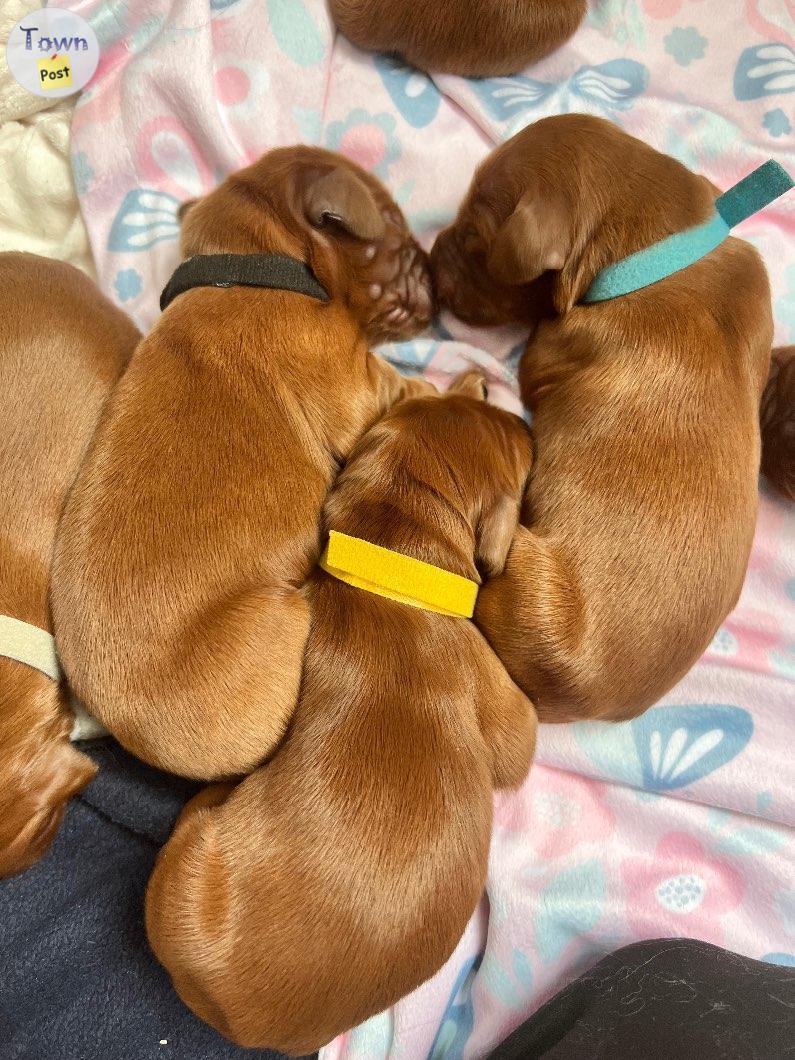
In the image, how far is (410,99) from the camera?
2053 millimetres

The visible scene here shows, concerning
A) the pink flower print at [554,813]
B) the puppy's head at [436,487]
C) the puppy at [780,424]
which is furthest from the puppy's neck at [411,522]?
the puppy at [780,424]

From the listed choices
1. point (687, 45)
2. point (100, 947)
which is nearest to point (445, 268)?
point (687, 45)

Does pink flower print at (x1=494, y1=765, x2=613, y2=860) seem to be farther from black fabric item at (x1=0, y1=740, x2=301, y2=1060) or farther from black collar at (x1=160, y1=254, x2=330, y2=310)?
black collar at (x1=160, y1=254, x2=330, y2=310)

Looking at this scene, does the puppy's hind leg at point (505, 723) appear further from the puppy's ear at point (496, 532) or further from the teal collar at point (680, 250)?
the teal collar at point (680, 250)

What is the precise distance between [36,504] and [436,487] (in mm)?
714

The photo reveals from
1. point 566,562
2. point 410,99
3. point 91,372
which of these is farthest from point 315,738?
point 410,99

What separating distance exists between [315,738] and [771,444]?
1152 millimetres

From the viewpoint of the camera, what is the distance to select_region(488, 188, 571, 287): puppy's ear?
160 centimetres

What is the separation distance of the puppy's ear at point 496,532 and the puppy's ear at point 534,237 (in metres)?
0.45

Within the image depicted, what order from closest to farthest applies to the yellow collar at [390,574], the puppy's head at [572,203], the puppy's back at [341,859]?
the puppy's back at [341,859]
the yellow collar at [390,574]
the puppy's head at [572,203]

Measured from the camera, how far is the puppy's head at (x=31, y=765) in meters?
1.48

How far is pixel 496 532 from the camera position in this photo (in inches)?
59.2

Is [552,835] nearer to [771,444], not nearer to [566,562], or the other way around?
[566,562]

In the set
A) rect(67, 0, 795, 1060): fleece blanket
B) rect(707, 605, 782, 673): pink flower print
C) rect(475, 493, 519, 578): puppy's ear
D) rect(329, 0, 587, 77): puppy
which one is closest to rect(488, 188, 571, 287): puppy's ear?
rect(67, 0, 795, 1060): fleece blanket
